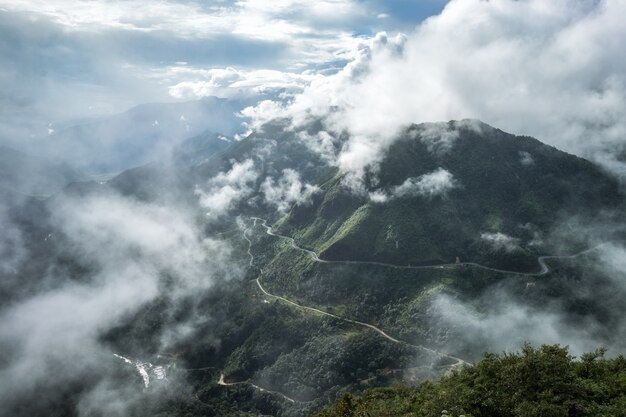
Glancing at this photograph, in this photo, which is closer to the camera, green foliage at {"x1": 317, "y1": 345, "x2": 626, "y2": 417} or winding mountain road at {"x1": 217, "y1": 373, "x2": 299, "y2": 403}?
green foliage at {"x1": 317, "y1": 345, "x2": 626, "y2": 417}

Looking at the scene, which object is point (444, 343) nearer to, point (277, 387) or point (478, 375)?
point (277, 387)

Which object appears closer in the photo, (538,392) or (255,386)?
(538,392)

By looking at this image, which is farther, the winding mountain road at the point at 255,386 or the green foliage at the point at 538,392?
the winding mountain road at the point at 255,386

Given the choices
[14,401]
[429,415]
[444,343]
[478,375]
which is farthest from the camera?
[14,401]

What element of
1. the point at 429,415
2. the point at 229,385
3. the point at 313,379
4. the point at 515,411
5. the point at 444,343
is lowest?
the point at 229,385

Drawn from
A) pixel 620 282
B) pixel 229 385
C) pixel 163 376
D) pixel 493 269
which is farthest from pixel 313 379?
pixel 620 282

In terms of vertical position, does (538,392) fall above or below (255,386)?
above

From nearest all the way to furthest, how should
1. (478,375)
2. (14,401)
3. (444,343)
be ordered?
1. (478,375)
2. (444,343)
3. (14,401)

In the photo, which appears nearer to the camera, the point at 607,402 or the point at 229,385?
the point at 607,402

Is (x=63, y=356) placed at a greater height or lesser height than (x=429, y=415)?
lesser

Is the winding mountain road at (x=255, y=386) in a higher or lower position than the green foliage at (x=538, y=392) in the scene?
lower

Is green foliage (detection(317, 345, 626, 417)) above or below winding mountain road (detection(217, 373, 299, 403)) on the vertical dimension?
above
